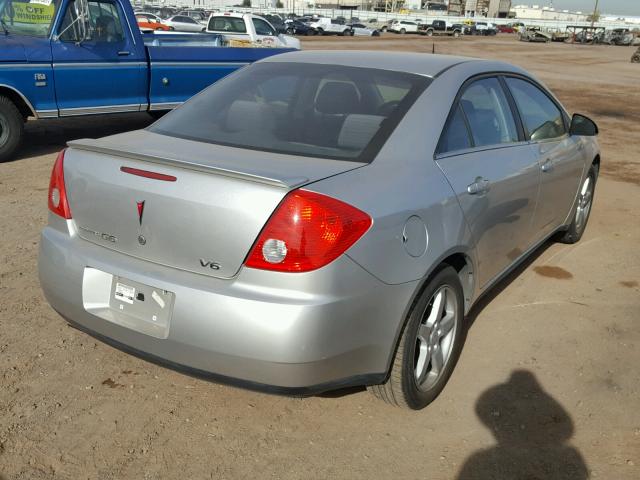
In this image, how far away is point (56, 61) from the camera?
761 centimetres

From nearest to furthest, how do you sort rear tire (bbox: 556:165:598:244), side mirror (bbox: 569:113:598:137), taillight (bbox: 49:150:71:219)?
1. taillight (bbox: 49:150:71:219)
2. side mirror (bbox: 569:113:598:137)
3. rear tire (bbox: 556:165:598:244)

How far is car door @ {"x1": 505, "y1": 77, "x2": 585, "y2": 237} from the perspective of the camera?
4094 mm

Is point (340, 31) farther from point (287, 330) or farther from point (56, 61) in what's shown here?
point (287, 330)

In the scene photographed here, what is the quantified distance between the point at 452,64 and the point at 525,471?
2.12 metres

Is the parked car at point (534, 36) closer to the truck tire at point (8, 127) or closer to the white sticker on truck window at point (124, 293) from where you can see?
the truck tire at point (8, 127)

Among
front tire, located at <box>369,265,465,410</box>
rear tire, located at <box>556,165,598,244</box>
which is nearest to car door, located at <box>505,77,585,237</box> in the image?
rear tire, located at <box>556,165,598,244</box>

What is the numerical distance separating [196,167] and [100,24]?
661 centimetres

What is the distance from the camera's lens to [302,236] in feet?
7.66

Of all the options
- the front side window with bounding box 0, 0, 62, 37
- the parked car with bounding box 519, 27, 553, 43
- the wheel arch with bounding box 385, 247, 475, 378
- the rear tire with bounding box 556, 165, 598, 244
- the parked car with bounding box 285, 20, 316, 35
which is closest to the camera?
the wheel arch with bounding box 385, 247, 475, 378

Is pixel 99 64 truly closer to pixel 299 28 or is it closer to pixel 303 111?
pixel 303 111

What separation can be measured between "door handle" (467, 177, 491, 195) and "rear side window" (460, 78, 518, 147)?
25cm

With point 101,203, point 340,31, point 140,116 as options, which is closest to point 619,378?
point 101,203

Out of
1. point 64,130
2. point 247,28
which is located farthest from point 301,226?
point 247,28

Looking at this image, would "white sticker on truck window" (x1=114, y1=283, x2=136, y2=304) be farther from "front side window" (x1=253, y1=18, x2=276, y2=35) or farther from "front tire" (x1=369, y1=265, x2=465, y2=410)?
"front side window" (x1=253, y1=18, x2=276, y2=35)
